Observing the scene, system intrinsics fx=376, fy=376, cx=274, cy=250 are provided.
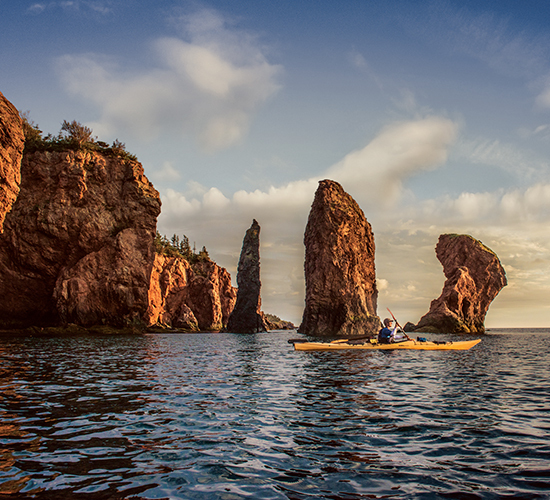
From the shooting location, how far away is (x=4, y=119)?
75.6 feet

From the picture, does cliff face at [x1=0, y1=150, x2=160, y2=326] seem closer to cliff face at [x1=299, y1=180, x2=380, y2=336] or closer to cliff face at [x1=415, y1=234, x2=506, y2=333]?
cliff face at [x1=299, y1=180, x2=380, y2=336]

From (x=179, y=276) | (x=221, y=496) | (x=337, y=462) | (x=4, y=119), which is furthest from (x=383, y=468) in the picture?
(x=179, y=276)

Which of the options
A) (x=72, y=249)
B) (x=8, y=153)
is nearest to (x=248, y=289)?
(x=72, y=249)

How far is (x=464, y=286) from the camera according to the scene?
73812mm

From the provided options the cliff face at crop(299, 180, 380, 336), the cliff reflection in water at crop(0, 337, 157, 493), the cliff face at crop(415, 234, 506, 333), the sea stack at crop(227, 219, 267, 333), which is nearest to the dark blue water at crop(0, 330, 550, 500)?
the cliff reflection in water at crop(0, 337, 157, 493)

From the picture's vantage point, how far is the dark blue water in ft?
15.8

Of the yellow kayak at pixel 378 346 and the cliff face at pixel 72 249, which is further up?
the cliff face at pixel 72 249

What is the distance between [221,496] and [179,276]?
80.8 meters

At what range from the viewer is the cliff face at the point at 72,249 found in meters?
46.2

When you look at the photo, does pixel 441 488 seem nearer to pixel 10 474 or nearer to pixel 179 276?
pixel 10 474

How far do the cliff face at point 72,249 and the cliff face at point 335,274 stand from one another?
26.6m

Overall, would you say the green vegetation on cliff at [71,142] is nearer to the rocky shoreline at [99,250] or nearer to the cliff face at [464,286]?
the rocky shoreline at [99,250]

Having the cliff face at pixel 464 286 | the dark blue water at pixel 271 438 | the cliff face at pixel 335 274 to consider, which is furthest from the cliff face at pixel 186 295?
the dark blue water at pixel 271 438

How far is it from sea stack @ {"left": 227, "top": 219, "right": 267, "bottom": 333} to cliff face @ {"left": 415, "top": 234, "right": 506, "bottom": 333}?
3461 cm
